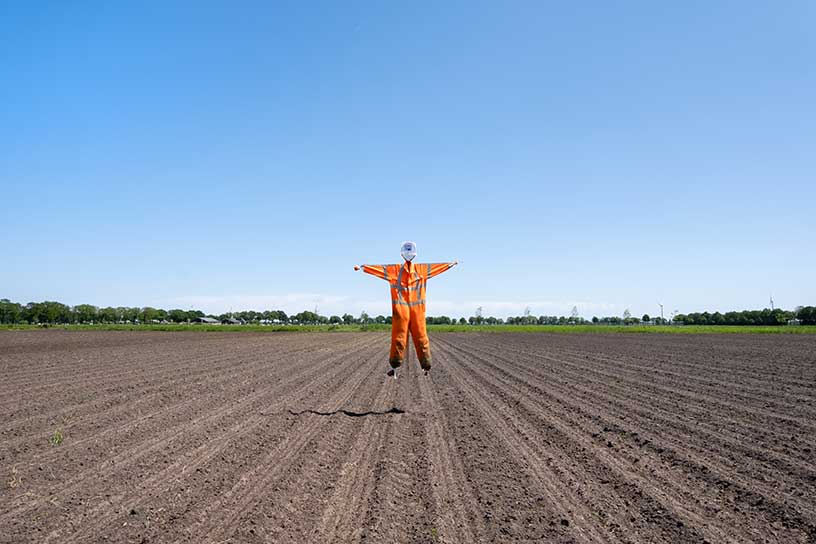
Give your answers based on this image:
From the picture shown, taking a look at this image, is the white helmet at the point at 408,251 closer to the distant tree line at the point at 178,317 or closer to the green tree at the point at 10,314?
the distant tree line at the point at 178,317

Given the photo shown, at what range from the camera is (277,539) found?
13.1ft

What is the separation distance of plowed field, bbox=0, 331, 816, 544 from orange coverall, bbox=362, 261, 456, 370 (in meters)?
1.42

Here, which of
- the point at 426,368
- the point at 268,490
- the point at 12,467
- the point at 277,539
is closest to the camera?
the point at 277,539

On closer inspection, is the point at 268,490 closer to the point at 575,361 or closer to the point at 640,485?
the point at 640,485

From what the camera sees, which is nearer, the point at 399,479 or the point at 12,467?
the point at 399,479

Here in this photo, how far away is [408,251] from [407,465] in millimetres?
4422

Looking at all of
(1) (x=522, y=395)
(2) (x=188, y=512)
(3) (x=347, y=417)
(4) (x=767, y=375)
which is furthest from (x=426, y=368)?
(4) (x=767, y=375)

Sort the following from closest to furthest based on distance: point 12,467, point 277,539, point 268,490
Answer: point 277,539 → point 268,490 → point 12,467

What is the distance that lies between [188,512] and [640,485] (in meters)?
4.76

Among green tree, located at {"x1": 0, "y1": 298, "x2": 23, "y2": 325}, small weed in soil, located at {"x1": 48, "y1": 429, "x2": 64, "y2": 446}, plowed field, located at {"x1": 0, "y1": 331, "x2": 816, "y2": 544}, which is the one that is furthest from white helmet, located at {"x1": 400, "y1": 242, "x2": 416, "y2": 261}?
green tree, located at {"x1": 0, "y1": 298, "x2": 23, "y2": 325}

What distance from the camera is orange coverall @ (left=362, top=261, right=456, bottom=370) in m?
9.30

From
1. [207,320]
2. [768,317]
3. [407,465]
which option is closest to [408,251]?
[407,465]

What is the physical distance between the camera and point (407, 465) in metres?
6.14

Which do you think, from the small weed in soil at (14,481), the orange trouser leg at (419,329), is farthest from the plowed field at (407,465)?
the orange trouser leg at (419,329)
